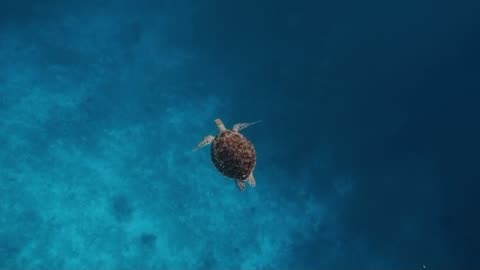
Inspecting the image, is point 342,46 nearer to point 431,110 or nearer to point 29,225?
point 431,110

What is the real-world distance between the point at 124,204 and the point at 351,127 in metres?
7.89

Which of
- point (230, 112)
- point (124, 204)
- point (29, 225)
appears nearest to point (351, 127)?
point (230, 112)

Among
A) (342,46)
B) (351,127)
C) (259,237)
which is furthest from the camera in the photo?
(342,46)

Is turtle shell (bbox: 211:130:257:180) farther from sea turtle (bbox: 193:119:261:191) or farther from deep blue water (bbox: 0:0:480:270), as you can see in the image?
deep blue water (bbox: 0:0:480:270)

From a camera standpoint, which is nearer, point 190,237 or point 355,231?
point 190,237

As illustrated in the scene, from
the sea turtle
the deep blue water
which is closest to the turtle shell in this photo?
A: the sea turtle

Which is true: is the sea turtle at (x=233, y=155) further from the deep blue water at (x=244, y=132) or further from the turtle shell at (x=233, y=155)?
the deep blue water at (x=244, y=132)

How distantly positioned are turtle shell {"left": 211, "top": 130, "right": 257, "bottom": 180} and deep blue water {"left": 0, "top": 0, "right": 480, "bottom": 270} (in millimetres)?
3531

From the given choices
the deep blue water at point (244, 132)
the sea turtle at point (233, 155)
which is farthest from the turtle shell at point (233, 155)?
the deep blue water at point (244, 132)

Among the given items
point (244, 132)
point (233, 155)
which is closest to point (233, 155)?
point (233, 155)

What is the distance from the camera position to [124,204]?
44.0 ft

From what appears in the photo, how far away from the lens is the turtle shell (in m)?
10.3

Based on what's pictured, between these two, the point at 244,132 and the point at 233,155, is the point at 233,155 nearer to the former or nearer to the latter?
the point at 233,155

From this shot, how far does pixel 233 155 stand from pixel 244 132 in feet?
14.0
